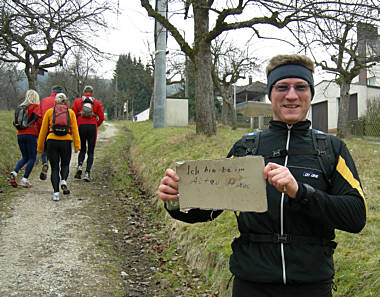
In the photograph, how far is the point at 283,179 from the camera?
1596 mm

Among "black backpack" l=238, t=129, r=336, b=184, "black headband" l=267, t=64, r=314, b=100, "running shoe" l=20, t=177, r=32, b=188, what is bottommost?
"running shoe" l=20, t=177, r=32, b=188

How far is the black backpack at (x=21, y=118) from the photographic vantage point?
7996 millimetres

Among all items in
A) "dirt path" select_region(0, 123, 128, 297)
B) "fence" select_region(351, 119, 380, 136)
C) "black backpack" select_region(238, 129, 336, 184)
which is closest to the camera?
"black backpack" select_region(238, 129, 336, 184)

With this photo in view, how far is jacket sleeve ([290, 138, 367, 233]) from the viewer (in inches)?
65.2

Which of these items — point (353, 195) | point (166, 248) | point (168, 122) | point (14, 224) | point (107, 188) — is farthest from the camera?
point (168, 122)

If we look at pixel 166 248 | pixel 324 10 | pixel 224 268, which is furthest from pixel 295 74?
pixel 324 10

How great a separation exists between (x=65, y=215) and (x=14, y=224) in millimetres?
850

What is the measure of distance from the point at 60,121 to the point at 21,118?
132 centimetres

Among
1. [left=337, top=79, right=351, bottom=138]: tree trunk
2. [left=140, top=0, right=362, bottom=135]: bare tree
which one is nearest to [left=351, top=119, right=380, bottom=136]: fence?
Answer: [left=337, top=79, right=351, bottom=138]: tree trunk

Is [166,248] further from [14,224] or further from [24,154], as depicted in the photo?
[24,154]

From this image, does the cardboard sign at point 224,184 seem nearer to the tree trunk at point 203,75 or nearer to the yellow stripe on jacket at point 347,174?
the yellow stripe on jacket at point 347,174

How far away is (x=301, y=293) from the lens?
1.79 m

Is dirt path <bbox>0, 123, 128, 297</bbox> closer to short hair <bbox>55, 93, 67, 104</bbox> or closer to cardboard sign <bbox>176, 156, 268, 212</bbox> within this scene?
short hair <bbox>55, 93, 67, 104</bbox>

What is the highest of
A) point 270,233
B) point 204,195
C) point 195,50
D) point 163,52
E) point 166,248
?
point 163,52
